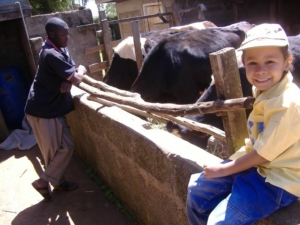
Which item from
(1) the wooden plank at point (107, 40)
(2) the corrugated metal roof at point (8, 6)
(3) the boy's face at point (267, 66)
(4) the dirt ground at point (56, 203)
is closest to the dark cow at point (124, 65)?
(1) the wooden plank at point (107, 40)

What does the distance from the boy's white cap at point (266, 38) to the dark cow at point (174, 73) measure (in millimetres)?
3866

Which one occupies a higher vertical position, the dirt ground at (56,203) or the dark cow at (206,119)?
the dark cow at (206,119)

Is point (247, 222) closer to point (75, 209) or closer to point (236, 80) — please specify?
point (236, 80)

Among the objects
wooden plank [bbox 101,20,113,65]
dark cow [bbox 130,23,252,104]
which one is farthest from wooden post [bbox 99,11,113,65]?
dark cow [bbox 130,23,252,104]

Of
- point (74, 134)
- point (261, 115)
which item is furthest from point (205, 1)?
point (261, 115)

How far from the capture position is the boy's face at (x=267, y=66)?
1.37 meters

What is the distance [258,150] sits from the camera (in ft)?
4.37

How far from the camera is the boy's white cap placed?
1353mm

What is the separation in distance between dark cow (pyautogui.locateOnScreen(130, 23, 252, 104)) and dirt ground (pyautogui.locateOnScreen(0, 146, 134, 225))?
5.69ft

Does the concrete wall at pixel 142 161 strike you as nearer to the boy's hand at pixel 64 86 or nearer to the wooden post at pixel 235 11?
the boy's hand at pixel 64 86

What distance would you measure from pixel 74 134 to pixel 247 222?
3378 millimetres

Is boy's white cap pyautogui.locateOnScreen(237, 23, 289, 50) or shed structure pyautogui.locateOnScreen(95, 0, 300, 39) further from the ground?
boy's white cap pyautogui.locateOnScreen(237, 23, 289, 50)

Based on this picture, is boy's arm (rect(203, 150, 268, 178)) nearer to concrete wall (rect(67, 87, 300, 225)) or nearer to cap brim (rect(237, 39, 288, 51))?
A: concrete wall (rect(67, 87, 300, 225))

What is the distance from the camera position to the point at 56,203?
3.61 m
